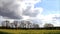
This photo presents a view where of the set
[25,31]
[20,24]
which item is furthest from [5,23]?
[25,31]

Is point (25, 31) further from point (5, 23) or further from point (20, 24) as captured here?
point (5, 23)

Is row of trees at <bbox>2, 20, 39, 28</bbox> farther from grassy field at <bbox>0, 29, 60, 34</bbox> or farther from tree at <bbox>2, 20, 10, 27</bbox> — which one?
grassy field at <bbox>0, 29, 60, 34</bbox>

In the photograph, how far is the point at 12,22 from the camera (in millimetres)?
3021

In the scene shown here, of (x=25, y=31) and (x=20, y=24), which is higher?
(x=20, y=24)

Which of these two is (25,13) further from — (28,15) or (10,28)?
(10,28)

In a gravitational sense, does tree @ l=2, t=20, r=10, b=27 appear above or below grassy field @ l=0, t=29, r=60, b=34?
above

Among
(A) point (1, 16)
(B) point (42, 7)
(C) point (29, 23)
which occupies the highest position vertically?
(B) point (42, 7)

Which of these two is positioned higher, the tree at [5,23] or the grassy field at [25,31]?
the tree at [5,23]

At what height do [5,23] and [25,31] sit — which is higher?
[5,23]

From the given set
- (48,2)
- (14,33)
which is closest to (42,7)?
(48,2)

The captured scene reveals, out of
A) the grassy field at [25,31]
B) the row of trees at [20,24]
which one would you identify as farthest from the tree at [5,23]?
the grassy field at [25,31]

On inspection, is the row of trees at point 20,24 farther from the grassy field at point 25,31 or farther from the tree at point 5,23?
the grassy field at point 25,31

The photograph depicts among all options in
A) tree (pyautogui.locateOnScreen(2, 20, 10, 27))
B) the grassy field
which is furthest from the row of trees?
the grassy field

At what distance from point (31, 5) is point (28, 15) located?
0.95 feet
